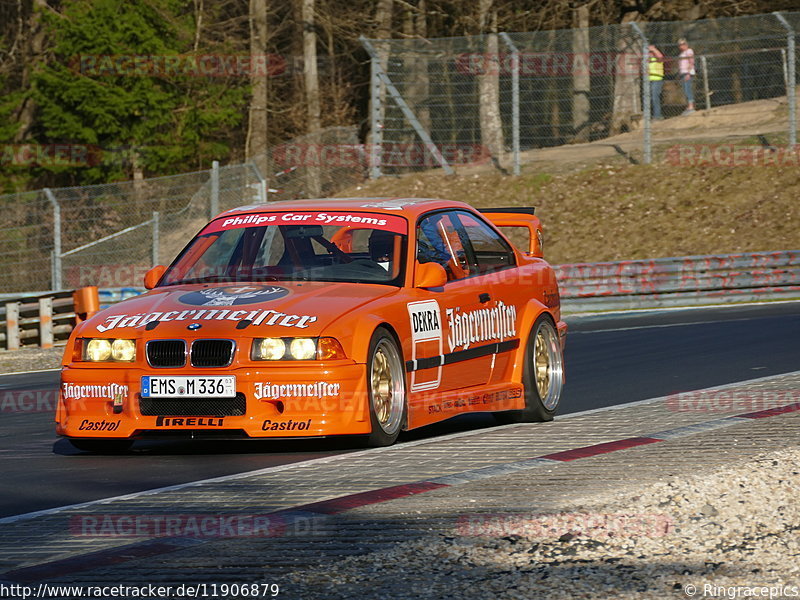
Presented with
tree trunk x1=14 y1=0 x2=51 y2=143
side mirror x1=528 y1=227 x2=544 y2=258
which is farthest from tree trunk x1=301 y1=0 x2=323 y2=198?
side mirror x1=528 y1=227 x2=544 y2=258

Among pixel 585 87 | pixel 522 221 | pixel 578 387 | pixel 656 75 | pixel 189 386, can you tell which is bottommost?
pixel 578 387

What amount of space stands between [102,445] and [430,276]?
2.20m

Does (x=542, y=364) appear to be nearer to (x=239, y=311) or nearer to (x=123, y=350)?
(x=239, y=311)

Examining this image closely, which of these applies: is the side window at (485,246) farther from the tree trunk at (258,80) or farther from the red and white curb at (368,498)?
the tree trunk at (258,80)

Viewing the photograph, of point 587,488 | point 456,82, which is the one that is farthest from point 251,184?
point 587,488

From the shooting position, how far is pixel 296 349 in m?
8.45

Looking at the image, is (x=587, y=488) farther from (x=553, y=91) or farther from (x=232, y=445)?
(x=553, y=91)

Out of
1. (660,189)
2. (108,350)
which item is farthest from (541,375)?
(660,189)

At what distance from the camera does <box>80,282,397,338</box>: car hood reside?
8.46m

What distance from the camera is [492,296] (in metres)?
10.1

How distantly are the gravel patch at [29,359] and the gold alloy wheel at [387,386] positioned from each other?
31.9 feet

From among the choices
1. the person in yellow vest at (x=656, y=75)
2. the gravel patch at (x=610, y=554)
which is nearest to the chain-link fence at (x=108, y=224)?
the person in yellow vest at (x=656, y=75)

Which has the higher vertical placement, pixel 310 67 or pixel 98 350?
pixel 310 67

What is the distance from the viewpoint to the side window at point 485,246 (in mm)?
10453
